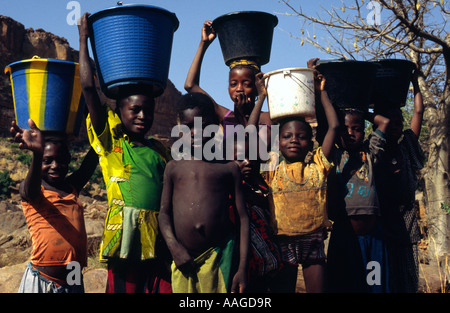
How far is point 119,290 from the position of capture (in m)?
2.30

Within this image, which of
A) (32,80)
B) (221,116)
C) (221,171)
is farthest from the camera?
(221,116)

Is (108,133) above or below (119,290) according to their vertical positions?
above

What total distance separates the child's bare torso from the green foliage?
1529 centimetres

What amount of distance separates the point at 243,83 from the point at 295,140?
0.60 metres

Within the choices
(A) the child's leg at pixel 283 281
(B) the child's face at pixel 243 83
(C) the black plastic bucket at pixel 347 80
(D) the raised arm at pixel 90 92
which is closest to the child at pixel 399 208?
(C) the black plastic bucket at pixel 347 80

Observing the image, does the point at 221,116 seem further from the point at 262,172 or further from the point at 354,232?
the point at 354,232

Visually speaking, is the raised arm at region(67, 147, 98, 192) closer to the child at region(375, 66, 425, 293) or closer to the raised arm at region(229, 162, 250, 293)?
the raised arm at region(229, 162, 250, 293)

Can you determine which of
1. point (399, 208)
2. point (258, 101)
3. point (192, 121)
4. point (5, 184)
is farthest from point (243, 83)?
point (5, 184)

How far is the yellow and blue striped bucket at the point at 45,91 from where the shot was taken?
265cm

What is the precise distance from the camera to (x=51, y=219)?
262cm

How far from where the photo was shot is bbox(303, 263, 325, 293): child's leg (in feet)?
8.21

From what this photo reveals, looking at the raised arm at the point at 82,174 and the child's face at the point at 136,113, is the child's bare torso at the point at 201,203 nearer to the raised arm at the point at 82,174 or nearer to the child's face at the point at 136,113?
the child's face at the point at 136,113
